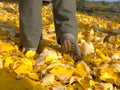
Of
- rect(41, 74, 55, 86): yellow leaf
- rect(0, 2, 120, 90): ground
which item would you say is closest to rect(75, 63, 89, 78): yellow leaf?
rect(0, 2, 120, 90): ground

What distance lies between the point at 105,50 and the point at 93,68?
2.06 ft

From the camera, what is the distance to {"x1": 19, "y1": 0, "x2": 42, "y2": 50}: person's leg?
3.55m

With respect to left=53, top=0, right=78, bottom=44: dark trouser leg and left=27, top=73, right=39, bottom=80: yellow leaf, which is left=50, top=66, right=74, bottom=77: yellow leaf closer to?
left=27, top=73, right=39, bottom=80: yellow leaf

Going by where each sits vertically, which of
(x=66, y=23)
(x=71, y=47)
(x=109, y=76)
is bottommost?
(x=109, y=76)

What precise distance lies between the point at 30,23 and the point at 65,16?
0.32 meters

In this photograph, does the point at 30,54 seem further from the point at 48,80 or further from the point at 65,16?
the point at 48,80

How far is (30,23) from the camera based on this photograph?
3.61 meters

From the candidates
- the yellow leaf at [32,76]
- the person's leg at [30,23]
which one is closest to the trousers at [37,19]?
the person's leg at [30,23]

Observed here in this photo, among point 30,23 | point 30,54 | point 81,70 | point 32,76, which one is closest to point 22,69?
point 32,76

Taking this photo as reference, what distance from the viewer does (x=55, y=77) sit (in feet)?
9.37

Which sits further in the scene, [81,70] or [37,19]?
[37,19]

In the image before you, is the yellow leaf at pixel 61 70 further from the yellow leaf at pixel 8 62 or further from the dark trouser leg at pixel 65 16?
the dark trouser leg at pixel 65 16

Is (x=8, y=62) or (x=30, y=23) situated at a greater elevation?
(x=30, y=23)

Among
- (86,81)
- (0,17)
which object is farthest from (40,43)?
(0,17)
